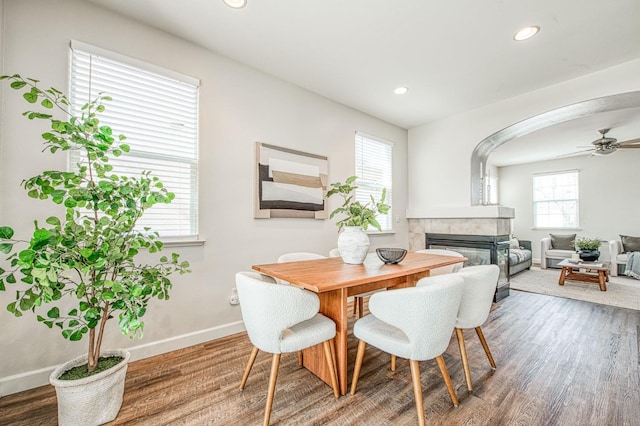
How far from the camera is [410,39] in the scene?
2.40 metres

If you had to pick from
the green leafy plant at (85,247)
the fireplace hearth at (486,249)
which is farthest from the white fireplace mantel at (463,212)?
the green leafy plant at (85,247)

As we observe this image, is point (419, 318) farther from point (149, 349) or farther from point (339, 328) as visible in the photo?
point (149, 349)

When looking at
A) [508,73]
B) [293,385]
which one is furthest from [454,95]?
[293,385]

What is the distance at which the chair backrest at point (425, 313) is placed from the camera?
137cm

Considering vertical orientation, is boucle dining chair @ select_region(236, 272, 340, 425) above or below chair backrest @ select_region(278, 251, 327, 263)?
below

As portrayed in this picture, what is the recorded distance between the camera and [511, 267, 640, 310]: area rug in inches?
146

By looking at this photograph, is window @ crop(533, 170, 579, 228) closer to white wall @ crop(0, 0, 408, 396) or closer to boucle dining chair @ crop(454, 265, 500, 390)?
white wall @ crop(0, 0, 408, 396)

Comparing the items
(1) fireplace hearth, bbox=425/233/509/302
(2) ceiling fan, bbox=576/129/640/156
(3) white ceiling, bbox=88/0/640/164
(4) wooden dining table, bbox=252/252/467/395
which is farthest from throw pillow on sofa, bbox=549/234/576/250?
(4) wooden dining table, bbox=252/252/467/395

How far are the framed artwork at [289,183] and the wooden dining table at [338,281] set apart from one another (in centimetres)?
102

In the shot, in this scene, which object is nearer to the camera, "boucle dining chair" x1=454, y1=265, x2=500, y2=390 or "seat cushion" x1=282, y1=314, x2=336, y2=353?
"seat cushion" x1=282, y1=314, x2=336, y2=353

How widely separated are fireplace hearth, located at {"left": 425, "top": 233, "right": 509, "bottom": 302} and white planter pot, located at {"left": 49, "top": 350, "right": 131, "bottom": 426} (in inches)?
161

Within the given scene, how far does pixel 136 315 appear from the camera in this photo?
1.39m

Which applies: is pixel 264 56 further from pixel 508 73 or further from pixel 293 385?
pixel 293 385

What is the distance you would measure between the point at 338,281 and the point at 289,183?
1770 mm
